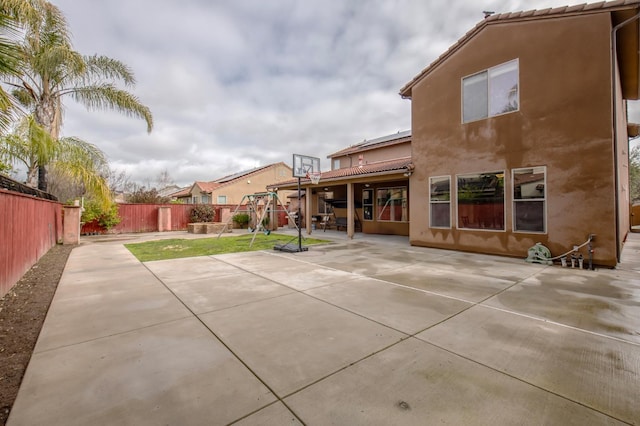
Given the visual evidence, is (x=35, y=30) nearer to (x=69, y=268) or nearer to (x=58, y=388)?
(x=69, y=268)

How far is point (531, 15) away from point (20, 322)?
1250 centimetres

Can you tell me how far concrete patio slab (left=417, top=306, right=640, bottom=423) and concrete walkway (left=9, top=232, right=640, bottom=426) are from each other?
0.01 meters

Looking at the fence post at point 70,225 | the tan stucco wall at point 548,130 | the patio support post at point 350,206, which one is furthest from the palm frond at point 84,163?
the tan stucco wall at point 548,130

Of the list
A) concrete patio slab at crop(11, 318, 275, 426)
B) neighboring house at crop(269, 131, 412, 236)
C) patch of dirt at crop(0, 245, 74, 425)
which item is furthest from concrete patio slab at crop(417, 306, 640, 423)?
neighboring house at crop(269, 131, 412, 236)

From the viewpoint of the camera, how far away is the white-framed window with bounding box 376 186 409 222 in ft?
45.8

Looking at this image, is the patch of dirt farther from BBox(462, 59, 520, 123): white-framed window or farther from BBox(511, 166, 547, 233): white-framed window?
BBox(462, 59, 520, 123): white-framed window

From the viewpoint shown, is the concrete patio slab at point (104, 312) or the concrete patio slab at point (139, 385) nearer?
the concrete patio slab at point (139, 385)

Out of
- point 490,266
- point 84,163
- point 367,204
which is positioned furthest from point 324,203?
point 490,266

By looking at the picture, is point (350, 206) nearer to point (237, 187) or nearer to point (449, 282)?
point (449, 282)

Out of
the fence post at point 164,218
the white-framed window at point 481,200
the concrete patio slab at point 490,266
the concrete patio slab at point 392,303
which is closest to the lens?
the concrete patio slab at point 392,303

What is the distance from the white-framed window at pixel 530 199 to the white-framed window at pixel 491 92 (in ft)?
6.31

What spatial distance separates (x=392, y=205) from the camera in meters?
14.5

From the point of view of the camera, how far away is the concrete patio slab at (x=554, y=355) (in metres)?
2.22

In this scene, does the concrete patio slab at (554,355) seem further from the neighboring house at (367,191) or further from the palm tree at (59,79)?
the palm tree at (59,79)
